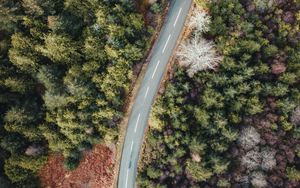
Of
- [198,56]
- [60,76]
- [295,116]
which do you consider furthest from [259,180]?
[60,76]

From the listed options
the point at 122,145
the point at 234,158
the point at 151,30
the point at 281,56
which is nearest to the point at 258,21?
the point at 281,56

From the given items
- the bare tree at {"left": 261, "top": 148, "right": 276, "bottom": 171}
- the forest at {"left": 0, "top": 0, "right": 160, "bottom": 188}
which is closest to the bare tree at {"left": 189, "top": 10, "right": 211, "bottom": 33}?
the forest at {"left": 0, "top": 0, "right": 160, "bottom": 188}

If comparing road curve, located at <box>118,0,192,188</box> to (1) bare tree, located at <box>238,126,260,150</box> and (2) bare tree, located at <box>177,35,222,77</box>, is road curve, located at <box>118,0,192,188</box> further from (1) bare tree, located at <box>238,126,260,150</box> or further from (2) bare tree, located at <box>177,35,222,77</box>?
(1) bare tree, located at <box>238,126,260,150</box>

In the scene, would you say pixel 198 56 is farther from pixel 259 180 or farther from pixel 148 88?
pixel 259 180

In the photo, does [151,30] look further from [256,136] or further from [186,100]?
[256,136]

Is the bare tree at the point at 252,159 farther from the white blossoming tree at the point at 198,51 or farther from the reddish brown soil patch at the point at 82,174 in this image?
the reddish brown soil patch at the point at 82,174
